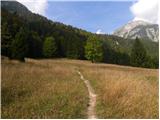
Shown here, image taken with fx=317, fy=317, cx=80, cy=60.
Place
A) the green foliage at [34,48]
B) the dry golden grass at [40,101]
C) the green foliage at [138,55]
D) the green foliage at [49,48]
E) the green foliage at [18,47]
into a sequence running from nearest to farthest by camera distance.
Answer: the dry golden grass at [40,101], the green foliage at [18,47], the green foliage at [34,48], the green foliage at [49,48], the green foliage at [138,55]

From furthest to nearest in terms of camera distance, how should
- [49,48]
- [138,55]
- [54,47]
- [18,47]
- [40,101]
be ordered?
[138,55] < [54,47] < [49,48] < [18,47] < [40,101]

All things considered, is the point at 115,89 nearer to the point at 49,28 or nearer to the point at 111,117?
the point at 111,117

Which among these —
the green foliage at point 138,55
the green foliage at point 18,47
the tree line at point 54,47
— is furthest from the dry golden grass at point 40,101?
the green foliage at point 138,55

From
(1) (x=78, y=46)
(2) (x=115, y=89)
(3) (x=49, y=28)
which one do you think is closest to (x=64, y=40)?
(1) (x=78, y=46)

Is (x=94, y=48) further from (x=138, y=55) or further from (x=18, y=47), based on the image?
(x=18, y=47)

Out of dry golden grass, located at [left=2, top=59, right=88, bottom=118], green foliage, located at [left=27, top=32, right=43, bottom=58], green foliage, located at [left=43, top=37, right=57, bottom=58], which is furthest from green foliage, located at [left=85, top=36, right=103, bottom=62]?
dry golden grass, located at [left=2, top=59, right=88, bottom=118]

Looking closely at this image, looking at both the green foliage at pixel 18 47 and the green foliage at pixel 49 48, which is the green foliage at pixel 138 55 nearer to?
the green foliage at pixel 49 48

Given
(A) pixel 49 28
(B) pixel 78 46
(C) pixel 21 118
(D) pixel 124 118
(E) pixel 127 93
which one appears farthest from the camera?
(A) pixel 49 28

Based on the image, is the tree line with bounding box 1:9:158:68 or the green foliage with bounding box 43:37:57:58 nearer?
the tree line with bounding box 1:9:158:68

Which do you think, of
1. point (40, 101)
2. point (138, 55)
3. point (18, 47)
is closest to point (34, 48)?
point (18, 47)

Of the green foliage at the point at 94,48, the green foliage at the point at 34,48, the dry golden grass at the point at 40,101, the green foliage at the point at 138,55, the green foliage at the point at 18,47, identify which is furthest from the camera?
the green foliage at the point at 138,55

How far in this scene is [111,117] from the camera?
9867mm

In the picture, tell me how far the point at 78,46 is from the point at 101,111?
80.9 metres

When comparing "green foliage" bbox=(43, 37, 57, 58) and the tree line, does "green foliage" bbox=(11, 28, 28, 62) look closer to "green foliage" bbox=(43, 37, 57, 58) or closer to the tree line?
the tree line
